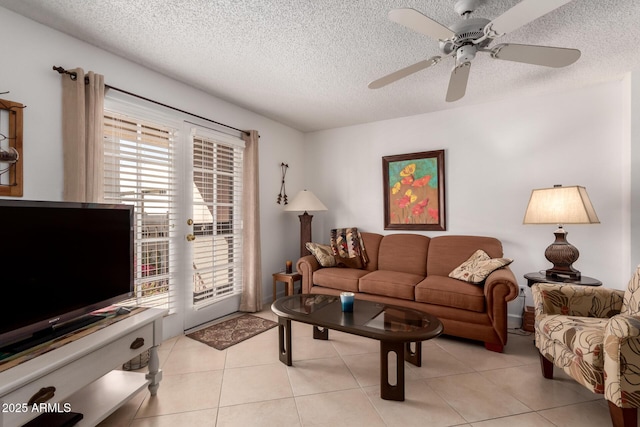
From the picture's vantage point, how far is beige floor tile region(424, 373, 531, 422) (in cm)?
176

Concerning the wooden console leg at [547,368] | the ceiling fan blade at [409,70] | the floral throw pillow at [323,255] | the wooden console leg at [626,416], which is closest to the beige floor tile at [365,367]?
the wooden console leg at [547,368]

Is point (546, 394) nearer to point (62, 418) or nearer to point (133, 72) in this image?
point (62, 418)

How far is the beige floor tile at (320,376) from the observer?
2.01 meters

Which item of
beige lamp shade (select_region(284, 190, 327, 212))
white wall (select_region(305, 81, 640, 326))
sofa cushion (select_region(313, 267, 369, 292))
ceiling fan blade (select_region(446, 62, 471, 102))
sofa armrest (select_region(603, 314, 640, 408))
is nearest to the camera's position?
sofa armrest (select_region(603, 314, 640, 408))

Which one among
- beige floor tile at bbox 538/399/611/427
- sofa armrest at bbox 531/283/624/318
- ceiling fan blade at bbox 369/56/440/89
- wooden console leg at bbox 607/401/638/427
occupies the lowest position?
beige floor tile at bbox 538/399/611/427

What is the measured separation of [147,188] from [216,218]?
80 centimetres

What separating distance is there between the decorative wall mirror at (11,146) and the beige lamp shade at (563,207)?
3.78 meters

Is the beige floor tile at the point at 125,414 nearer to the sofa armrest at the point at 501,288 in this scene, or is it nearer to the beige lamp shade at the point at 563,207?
the sofa armrest at the point at 501,288

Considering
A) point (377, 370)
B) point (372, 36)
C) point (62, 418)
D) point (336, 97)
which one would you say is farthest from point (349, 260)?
point (62, 418)

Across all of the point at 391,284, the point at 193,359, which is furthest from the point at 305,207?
the point at 193,359

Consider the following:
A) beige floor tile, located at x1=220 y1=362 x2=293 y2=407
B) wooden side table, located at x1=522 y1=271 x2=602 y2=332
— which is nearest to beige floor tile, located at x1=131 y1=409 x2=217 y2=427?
beige floor tile, located at x1=220 y1=362 x2=293 y2=407

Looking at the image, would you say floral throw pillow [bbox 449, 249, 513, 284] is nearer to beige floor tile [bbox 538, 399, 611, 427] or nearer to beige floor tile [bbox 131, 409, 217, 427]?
beige floor tile [bbox 538, 399, 611, 427]

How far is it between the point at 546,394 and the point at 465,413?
64 cm

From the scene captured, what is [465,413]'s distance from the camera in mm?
1748
